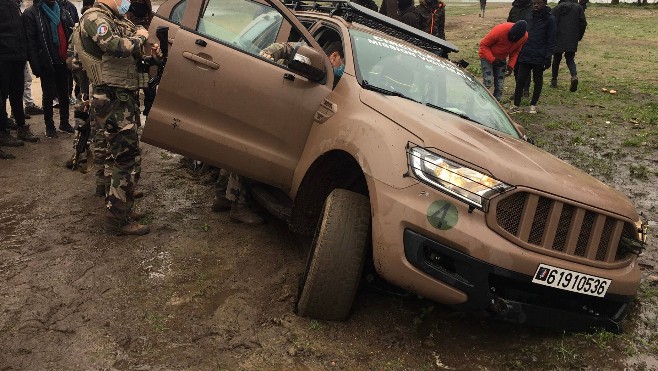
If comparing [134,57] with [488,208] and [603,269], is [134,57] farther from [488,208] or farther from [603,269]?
[603,269]

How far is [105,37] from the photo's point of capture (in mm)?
3859

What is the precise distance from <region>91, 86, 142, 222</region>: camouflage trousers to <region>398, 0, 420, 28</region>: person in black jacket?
5.56 m

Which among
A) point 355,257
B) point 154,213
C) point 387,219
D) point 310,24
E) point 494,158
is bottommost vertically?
point 154,213

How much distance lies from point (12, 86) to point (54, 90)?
536 millimetres

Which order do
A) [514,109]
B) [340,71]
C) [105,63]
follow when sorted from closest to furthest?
[340,71], [105,63], [514,109]

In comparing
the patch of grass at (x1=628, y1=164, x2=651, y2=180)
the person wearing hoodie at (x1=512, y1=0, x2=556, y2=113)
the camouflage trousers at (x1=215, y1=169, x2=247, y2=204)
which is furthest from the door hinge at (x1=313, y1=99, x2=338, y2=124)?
the person wearing hoodie at (x1=512, y1=0, x2=556, y2=113)

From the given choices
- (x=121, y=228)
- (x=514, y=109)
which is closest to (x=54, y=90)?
(x=121, y=228)

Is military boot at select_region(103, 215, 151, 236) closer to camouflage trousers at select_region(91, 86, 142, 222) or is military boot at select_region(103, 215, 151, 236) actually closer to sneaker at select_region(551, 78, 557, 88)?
camouflage trousers at select_region(91, 86, 142, 222)

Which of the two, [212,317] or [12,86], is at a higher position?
[12,86]

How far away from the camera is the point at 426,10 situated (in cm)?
884

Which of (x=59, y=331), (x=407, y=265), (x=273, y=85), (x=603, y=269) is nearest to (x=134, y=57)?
(x=273, y=85)

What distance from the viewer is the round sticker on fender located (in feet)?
8.73

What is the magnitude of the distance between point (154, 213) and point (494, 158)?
3094mm

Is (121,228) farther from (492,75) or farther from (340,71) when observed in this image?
(492,75)
